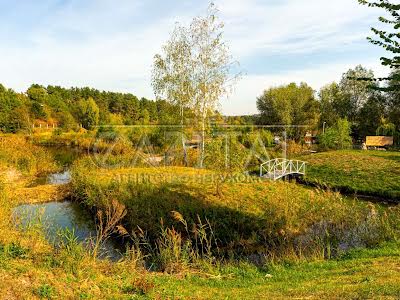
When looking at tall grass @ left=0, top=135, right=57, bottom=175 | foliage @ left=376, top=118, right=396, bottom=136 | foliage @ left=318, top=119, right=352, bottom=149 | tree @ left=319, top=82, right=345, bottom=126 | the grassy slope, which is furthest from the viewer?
tree @ left=319, top=82, right=345, bottom=126

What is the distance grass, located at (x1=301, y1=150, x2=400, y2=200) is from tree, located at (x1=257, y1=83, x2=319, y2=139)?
1481cm

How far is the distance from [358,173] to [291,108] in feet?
71.8

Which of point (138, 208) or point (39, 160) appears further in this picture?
point (39, 160)

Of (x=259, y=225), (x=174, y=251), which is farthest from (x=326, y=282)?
(x=259, y=225)

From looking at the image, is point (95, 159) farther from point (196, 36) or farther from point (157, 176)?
point (196, 36)

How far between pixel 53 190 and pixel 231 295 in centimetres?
1303

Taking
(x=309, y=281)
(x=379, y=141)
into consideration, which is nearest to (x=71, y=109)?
(x=379, y=141)

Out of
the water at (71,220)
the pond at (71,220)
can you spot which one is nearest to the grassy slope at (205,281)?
the pond at (71,220)

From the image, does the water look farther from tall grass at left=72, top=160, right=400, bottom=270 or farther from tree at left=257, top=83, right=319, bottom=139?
tree at left=257, top=83, right=319, bottom=139

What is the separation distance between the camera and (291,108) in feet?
136

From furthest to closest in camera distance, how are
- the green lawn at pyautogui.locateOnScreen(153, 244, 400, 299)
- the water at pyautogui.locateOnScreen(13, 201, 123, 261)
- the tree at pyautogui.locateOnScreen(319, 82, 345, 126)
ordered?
the tree at pyautogui.locateOnScreen(319, 82, 345, 126) → the water at pyautogui.locateOnScreen(13, 201, 123, 261) → the green lawn at pyautogui.locateOnScreen(153, 244, 400, 299)

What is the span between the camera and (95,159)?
68.9ft

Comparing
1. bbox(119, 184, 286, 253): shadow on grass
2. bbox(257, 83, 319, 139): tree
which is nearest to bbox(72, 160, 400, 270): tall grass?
bbox(119, 184, 286, 253): shadow on grass

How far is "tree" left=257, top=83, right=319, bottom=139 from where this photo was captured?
40938 mm
